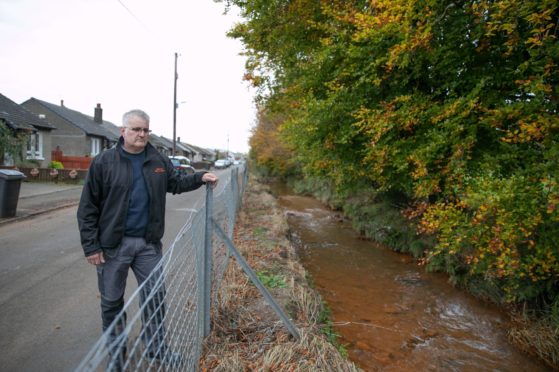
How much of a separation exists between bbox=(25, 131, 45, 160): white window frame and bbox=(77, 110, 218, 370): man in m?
22.2

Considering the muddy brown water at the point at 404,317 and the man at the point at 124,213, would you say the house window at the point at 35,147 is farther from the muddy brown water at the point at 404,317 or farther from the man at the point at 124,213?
the man at the point at 124,213

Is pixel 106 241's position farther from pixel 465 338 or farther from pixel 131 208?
pixel 465 338

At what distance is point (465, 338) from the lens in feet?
15.9

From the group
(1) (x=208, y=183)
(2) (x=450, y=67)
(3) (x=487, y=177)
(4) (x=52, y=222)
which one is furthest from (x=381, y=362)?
(4) (x=52, y=222)

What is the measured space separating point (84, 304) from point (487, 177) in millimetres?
A: 5273

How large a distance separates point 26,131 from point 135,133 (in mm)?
20154

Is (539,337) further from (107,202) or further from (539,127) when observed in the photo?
(107,202)

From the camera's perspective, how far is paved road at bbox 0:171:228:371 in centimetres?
302

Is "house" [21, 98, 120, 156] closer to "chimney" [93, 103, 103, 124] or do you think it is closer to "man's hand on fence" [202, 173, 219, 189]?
"chimney" [93, 103, 103, 124]

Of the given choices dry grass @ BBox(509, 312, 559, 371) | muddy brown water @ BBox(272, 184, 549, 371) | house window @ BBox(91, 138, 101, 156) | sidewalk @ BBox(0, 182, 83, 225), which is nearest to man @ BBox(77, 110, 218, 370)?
muddy brown water @ BBox(272, 184, 549, 371)

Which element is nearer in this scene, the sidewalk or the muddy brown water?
the muddy brown water

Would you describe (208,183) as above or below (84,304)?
above

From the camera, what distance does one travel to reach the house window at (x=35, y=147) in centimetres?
2039

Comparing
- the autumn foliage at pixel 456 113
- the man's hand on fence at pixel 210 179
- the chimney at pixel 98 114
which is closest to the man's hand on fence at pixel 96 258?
the man's hand on fence at pixel 210 179
